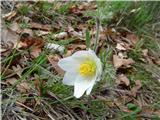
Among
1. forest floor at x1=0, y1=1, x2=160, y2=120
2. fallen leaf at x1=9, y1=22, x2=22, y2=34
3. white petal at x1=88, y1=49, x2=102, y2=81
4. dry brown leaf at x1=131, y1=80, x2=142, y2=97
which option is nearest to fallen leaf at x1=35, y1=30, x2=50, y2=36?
forest floor at x1=0, y1=1, x2=160, y2=120

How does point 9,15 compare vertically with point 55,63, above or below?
above

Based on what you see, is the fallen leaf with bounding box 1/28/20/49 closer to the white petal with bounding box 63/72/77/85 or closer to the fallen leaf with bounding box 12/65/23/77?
the fallen leaf with bounding box 12/65/23/77

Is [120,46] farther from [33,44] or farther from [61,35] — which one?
[33,44]

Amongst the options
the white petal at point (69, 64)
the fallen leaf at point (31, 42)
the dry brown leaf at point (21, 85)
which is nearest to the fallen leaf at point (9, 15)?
the fallen leaf at point (31, 42)

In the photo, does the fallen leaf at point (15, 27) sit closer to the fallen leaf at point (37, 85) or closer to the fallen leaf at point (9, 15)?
the fallen leaf at point (9, 15)

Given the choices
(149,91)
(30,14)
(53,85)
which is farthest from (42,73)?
(30,14)

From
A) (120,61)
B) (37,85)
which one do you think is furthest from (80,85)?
(120,61)

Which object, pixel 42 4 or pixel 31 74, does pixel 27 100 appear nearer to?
pixel 31 74
